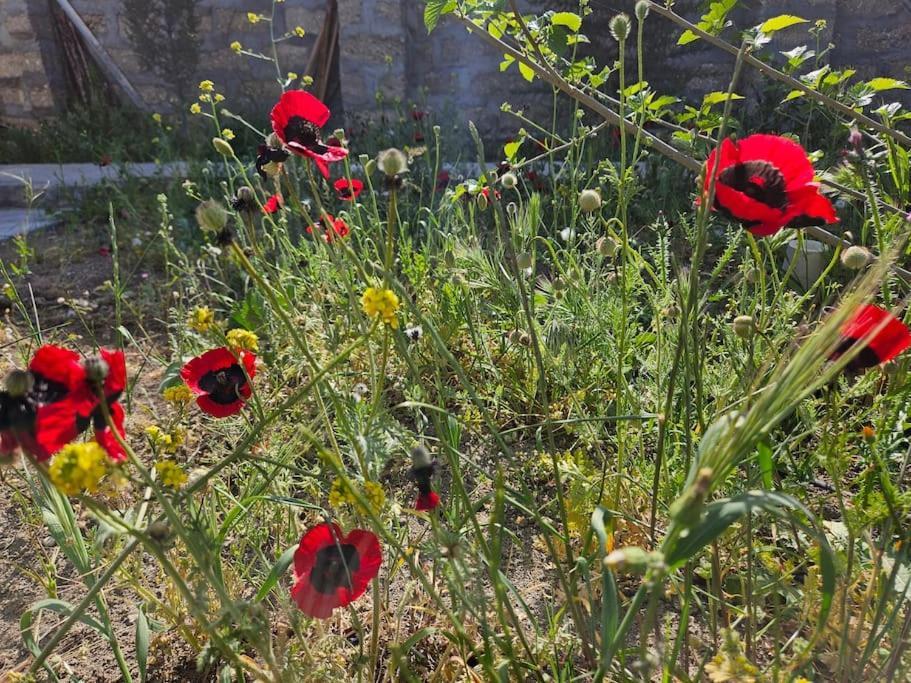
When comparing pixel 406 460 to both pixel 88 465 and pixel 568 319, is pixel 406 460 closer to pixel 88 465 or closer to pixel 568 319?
pixel 568 319

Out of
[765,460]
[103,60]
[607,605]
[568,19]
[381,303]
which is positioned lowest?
[103,60]

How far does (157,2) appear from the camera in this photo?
261 inches

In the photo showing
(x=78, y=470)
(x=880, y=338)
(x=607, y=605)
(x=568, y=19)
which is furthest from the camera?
(x=568, y=19)

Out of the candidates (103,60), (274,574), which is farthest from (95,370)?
(103,60)

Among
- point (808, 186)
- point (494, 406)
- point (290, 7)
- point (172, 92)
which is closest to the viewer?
point (808, 186)

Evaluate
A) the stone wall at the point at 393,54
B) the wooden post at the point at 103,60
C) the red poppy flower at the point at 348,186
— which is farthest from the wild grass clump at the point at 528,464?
the wooden post at the point at 103,60

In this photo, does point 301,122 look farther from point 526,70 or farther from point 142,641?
point 142,641

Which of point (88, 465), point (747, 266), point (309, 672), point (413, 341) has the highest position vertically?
point (88, 465)

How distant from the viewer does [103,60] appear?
22.6ft

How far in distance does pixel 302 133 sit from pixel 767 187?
0.74 metres

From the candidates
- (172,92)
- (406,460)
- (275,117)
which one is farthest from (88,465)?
(172,92)

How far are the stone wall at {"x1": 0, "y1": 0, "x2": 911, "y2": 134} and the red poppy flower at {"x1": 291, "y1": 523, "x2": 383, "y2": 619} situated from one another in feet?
14.5

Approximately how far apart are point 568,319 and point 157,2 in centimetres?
667

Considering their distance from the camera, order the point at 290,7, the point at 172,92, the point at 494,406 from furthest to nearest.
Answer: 1. the point at 172,92
2. the point at 290,7
3. the point at 494,406
